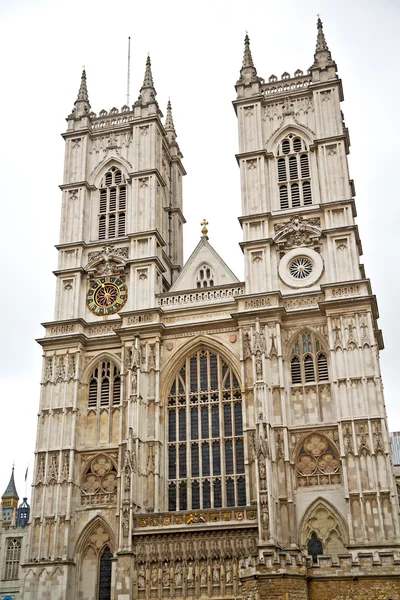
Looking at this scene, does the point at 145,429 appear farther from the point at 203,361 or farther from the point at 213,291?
the point at 213,291

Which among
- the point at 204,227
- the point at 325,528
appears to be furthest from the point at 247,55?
the point at 325,528

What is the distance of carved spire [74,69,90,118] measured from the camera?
42.0 m

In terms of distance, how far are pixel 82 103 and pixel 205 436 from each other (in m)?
20.2

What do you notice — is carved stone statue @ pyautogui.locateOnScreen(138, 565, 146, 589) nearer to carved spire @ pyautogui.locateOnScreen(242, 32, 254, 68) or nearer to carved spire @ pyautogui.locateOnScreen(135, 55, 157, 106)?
carved spire @ pyautogui.locateOnScreen(135, 55, 157, 106)

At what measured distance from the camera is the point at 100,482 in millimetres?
33250

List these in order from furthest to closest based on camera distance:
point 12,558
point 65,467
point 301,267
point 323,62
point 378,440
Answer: point 12,558, point 323,62, point 301,267, point 65,467, point 378,440

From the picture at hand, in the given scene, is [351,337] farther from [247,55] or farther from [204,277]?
[247,55]

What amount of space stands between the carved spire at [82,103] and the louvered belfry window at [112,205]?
13.7 feet

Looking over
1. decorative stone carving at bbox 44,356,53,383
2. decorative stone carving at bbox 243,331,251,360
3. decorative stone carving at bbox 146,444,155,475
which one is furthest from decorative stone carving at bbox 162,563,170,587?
decorative stone carving at bbox 44,356,53,383

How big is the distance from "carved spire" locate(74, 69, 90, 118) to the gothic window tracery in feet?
37.9

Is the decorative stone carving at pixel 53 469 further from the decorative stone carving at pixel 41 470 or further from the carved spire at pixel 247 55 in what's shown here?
the carved spire at pixel 247 55

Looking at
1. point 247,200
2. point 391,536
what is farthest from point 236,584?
point 247,200

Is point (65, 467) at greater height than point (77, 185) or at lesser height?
lesser

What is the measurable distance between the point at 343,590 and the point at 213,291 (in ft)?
54.1
